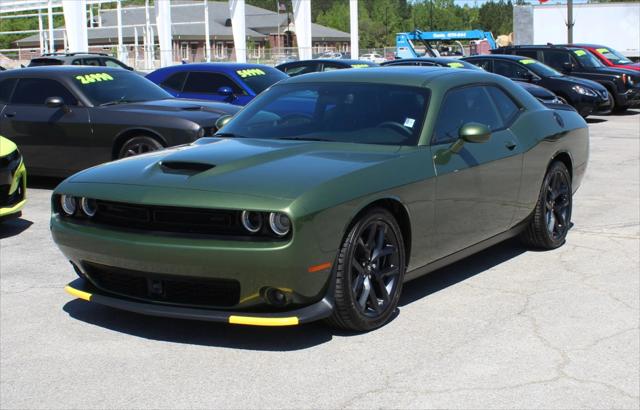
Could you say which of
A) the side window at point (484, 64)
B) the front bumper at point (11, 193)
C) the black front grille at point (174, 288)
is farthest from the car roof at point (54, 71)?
the side window at point (484, 64)

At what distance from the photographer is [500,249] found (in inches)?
287

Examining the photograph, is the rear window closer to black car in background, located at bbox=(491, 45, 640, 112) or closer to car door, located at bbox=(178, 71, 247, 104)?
car door, located at bbox=(178, 71, 247, 104)

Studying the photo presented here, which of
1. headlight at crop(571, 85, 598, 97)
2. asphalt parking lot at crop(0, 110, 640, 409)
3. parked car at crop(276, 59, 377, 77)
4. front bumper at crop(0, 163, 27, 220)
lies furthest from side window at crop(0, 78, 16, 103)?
headlight at crop(571, 85, 598, 97)

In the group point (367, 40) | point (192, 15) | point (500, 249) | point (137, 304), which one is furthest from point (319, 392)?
point (367, 40)

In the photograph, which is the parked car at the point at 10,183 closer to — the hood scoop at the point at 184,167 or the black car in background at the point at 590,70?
the hood scoop at the point at 184,167

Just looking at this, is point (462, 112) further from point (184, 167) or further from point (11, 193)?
point (11, 193)

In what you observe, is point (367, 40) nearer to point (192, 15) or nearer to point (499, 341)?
point (192, 15)

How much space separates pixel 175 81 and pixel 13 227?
6717 mm

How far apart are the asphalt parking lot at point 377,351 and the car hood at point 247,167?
0.86 m

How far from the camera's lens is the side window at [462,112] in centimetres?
587

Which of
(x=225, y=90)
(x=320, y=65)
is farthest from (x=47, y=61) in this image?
(x=225, y=90)

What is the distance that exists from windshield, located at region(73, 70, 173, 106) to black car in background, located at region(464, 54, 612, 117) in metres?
10.1

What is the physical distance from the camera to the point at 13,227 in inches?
Result: 339

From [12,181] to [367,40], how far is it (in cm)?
12124
